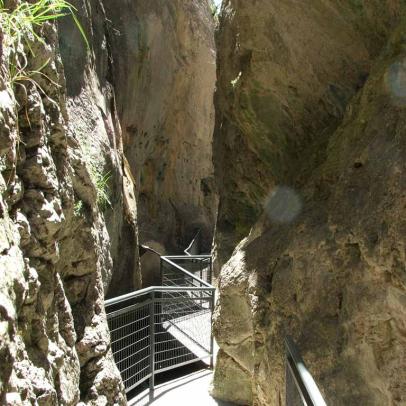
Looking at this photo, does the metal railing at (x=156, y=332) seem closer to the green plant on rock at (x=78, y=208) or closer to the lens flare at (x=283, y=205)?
the green plant on rock at (x=78, y=208)

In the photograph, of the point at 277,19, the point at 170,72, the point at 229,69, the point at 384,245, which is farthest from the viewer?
the point at 170,72

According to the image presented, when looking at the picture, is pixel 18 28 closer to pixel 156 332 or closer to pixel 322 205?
pixel 322 205

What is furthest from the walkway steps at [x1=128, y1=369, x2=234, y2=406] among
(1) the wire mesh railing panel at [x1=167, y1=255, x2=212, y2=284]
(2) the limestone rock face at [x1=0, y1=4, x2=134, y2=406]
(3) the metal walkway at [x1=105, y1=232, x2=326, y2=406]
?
(1) the wire mesh railing panel at [x1=167, y1=255, x2=212, y2=284]

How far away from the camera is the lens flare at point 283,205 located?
4.30 metres

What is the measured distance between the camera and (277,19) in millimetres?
5039

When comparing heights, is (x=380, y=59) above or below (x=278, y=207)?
above

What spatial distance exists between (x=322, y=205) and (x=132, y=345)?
3.09 metres

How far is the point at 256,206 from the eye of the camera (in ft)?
21.4

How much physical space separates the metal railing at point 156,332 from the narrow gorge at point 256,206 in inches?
12.4

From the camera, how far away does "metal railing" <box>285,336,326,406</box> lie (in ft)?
6.51

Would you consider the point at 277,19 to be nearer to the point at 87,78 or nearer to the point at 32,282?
the point at 87,78

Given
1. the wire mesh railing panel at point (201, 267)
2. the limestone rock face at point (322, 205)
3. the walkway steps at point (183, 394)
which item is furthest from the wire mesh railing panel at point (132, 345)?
the wire mesh railing panel at point (201, 267)

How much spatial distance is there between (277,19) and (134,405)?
4552mm

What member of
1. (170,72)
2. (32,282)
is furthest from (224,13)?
(170,72)
